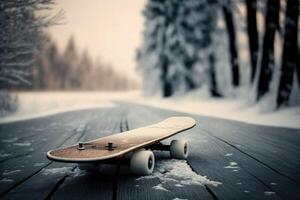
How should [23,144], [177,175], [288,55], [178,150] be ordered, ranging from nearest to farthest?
[177,175], [178,150], [23,144], [288,55]

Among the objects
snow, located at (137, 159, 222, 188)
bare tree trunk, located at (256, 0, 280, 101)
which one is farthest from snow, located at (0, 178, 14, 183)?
bare tree trunk, located at (256, 0, 280, 101)

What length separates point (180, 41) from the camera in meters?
31.2

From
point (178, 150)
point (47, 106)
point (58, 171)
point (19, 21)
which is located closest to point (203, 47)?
point (47, 106)

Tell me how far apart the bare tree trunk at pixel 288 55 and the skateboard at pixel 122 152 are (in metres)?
9.54

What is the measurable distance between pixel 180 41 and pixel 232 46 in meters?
7.82

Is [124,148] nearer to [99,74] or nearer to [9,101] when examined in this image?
[9,101]

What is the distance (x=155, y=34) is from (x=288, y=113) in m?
23.4

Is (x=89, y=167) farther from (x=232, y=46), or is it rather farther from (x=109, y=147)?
(x=232, y=46)

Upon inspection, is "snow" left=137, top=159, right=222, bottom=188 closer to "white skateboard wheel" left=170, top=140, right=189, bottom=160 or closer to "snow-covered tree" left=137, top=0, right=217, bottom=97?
"white skateboard wheel" left=170, top=140, right=189, bottom=160

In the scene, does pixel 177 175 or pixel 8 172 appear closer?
pixel 177 175

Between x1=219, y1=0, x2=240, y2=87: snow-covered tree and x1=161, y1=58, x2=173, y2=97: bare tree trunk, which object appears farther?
x1=161, y1=58, x2=173, y2=97: bare tree trunk

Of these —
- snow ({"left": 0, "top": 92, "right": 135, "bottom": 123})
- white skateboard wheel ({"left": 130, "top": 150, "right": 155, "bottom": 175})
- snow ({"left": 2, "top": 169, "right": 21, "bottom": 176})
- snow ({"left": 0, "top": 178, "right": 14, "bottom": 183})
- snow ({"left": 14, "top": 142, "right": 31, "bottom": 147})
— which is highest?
white skateboard wheel ({"left": 130, "top": 150, "right": 155, "bottom": 175})

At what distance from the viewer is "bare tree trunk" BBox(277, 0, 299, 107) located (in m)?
14.4

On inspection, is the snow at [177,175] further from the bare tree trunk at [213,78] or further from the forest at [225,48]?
the bare tree trunk at [213,78]
